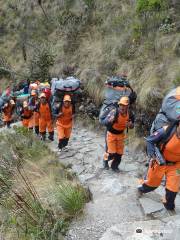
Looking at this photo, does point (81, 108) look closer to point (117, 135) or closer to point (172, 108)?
point (117, 135)

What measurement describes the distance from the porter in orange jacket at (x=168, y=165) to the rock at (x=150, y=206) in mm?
177

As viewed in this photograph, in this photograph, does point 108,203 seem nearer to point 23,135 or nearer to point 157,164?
point 157,164

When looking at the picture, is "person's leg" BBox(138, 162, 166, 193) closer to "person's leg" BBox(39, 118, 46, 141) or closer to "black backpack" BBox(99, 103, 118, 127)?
"black backpack" BBox(99, 103, 118, 127)

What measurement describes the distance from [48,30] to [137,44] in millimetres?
7315

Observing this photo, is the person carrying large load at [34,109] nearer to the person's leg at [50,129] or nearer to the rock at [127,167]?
the person's leg at [50,129]

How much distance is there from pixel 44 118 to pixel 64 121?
127 centimetres

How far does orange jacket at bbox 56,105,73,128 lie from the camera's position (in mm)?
10789

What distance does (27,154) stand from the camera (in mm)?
9523

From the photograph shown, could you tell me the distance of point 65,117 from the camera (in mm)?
10930

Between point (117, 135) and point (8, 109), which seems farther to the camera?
point (8, 109)

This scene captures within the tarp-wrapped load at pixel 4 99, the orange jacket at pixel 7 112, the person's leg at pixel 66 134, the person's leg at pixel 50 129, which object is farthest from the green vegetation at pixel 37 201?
the orange jacket at pixel 7 112

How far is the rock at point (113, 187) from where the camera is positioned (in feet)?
25.7

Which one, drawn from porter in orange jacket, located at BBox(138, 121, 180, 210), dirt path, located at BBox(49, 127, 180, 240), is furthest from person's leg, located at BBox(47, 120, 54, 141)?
porter in orange jacket, located at BBox(138, 121, 180, 210)

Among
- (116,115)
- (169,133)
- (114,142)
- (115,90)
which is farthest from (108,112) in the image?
(169,133)
